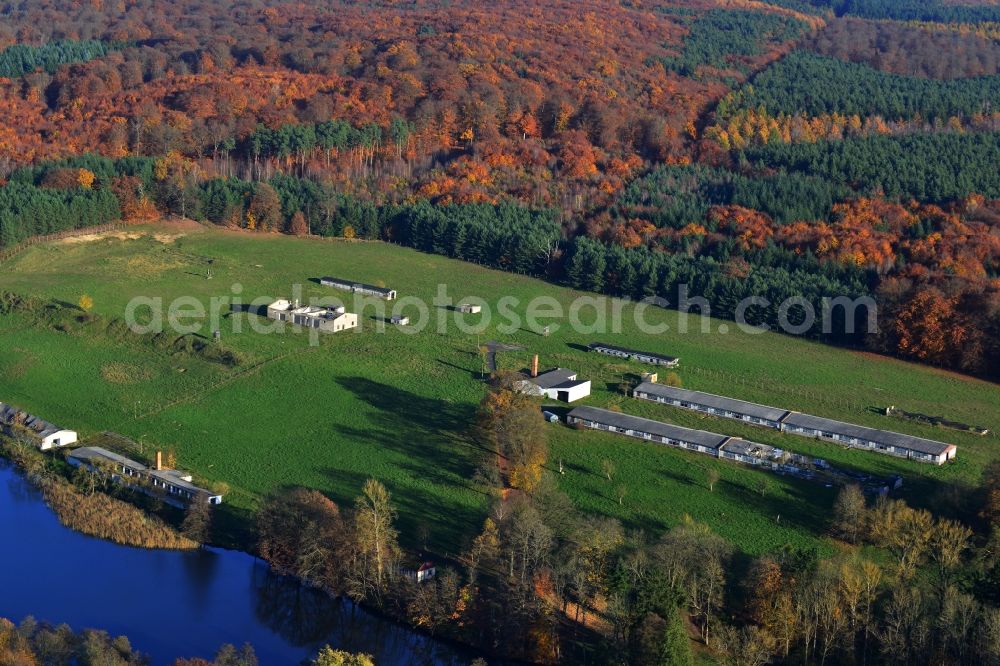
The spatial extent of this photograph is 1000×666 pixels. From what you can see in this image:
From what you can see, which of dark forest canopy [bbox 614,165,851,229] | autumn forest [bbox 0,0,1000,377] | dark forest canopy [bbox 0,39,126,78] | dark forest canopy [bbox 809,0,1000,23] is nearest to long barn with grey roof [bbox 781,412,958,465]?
autumn forest [bbox 0,0,1000,377]

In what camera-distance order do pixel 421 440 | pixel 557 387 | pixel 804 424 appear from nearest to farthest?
pixel 421 440 → pixel 804 424 → pixel 557 387

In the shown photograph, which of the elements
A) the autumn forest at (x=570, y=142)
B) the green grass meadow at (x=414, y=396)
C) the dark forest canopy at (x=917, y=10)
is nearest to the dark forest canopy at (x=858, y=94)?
the autumn forest at (x=570, y=142)

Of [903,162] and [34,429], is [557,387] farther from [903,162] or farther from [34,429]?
[903,162]

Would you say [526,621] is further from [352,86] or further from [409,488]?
[352,86]

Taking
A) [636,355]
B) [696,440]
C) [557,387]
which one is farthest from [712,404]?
[636,355]

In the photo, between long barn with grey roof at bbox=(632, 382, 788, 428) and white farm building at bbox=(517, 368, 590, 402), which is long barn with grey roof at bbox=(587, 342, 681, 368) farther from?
white farm building at bbox=(517, 368, 590, 402)

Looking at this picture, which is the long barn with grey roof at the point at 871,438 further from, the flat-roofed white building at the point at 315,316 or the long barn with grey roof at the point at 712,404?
the flat-roofed white building at the point at 315,316

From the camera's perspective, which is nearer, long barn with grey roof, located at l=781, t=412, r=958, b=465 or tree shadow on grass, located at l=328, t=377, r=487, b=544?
A: tree shadow on grass, located at l=328, t=377, r=487, b=544

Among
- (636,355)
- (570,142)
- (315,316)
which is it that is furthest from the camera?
(570,142)
